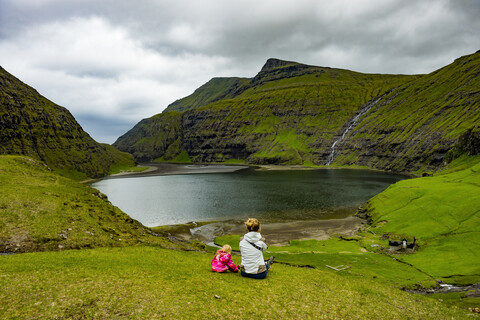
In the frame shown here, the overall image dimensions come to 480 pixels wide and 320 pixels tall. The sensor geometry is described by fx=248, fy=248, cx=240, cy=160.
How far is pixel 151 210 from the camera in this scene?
314 feet

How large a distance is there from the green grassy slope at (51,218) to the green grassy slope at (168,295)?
5.01 meters

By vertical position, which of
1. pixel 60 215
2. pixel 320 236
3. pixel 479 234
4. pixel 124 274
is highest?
pixel 60 215

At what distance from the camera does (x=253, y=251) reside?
1669 cm

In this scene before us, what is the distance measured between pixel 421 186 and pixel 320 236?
42433 mm

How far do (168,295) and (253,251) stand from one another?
5.80 metres

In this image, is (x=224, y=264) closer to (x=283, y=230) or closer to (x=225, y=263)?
(x=225, y=263)

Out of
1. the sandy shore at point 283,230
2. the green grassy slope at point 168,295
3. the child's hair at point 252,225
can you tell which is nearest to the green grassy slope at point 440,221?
the sandy shore at point 283,230

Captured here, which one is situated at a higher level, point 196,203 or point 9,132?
point 9,132

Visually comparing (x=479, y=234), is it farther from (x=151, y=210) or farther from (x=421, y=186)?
(x=151, y=210)

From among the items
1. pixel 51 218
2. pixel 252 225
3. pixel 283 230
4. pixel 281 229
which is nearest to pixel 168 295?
pixel 252 225

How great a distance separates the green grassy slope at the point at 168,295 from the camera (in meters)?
12.6

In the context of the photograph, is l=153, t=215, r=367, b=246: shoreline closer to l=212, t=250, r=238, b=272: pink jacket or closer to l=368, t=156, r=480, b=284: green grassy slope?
l=368, t=156, r=480, b=284: green grassy slope

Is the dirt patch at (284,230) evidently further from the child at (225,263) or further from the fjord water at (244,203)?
the child at (225,263)

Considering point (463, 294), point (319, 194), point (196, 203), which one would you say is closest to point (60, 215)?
point (463, 294)
